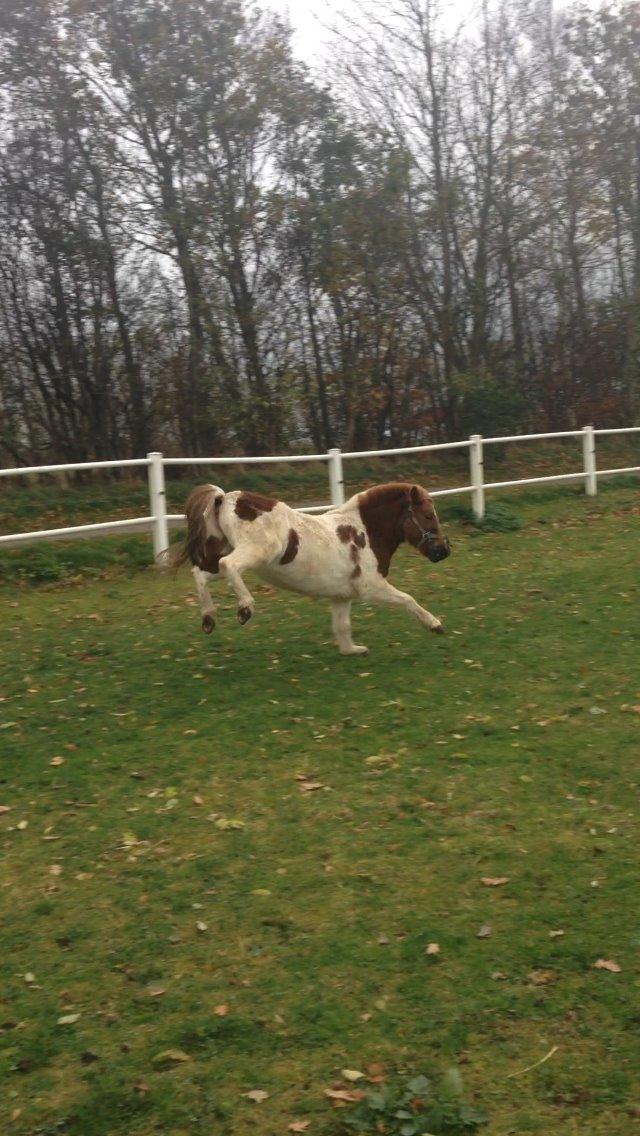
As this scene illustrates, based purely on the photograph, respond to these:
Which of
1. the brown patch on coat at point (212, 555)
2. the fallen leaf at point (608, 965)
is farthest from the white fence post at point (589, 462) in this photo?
the fallen leaf at point (608, 965)

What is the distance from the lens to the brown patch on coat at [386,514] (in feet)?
27.5

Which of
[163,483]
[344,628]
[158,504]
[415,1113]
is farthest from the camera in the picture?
[163,483]

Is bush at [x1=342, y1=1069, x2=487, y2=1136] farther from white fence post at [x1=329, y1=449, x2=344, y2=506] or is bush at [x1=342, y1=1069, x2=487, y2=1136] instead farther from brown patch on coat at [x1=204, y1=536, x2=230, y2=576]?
white fence post at [x1=329, y1=449, x2=344, y2=506]

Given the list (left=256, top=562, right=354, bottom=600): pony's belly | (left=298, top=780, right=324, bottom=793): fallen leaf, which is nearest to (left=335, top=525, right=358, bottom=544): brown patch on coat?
(left=256, top=562, right=354, bottom=600): pony's belly

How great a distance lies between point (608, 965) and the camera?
3998mm

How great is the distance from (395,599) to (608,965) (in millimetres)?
4503

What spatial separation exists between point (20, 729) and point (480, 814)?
304 cm

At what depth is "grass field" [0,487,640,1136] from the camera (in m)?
3.51

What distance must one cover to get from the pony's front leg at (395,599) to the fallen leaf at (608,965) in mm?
4367

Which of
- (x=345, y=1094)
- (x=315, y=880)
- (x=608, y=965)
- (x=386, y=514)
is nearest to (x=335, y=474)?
(x=386, y=514)

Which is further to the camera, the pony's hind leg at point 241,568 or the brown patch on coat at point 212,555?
the brown patch on coat at point 212,555

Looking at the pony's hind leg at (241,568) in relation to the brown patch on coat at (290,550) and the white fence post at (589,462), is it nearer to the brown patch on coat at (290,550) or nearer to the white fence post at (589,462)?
the brown patch on coat at (290,550)

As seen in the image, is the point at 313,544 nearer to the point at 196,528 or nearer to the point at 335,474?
the point at 196,528

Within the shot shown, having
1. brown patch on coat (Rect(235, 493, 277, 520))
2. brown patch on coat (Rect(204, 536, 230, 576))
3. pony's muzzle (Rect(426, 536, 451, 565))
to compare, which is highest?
brown patch on coat (Rect(235, 493, 277, 520))
